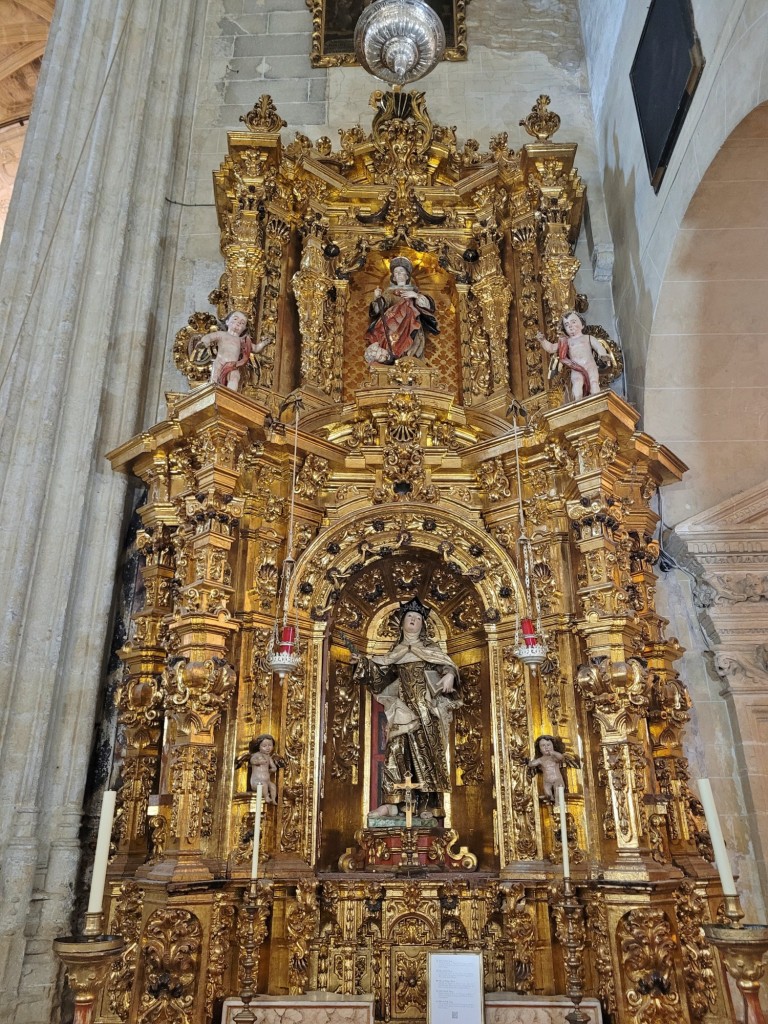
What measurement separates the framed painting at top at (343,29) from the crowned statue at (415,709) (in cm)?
672

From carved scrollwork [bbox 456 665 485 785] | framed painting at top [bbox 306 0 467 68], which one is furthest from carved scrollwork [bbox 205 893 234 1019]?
framed painting at top [bbox 306 0 467 68]

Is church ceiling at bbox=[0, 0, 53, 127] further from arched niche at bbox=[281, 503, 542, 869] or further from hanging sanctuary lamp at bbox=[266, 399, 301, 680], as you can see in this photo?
arched niche at bbox=[281, 503, 542, 869]

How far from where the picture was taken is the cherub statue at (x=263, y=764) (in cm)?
539

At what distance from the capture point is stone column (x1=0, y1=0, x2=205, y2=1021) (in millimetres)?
5543

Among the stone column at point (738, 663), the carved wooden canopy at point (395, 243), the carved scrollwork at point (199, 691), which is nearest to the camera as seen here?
the carved scrollwork at point (199, 691)

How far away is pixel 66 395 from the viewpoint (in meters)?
6.68

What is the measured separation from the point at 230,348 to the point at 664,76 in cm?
392

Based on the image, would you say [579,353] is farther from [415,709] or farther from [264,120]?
[264,120]

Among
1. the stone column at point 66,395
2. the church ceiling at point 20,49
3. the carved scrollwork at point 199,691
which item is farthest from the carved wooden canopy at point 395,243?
the church ceiling at point 20,49

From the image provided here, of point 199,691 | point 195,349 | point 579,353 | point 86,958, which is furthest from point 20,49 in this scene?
point 86,958

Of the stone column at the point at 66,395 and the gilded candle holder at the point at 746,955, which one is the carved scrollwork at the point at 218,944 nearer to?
the stone column at the point at 66,395

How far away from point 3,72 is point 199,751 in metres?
10.3

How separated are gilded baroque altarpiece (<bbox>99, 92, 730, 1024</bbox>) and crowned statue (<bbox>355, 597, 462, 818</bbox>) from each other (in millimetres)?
165

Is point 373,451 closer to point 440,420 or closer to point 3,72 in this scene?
point 440,420
